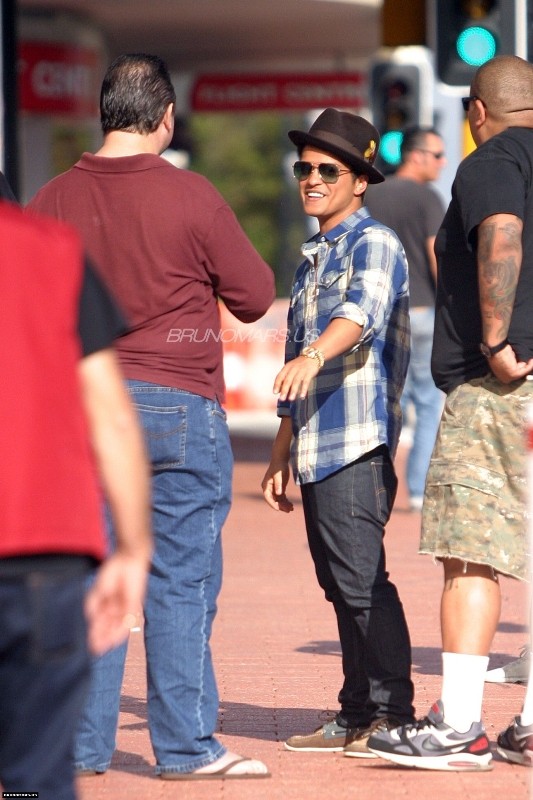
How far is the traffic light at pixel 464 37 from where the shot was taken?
8125 mm

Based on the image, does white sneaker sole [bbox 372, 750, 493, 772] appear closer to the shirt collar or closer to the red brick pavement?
the red brick pavement

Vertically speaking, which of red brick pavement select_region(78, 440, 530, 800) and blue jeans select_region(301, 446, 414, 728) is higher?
blue jeans select_region(301, 446, 414, 728)

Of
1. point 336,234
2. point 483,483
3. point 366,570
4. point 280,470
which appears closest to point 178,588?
point 366,570

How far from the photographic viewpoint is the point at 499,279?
4527 mm

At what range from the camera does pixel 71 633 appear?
268cm

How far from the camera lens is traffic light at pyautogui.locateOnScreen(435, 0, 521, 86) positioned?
812 centimetres

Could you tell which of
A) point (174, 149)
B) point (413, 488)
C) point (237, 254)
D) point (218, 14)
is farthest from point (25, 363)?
point (174, 149)

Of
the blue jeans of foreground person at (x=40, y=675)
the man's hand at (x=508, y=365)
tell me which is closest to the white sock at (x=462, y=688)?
the man's hand at (x=508, y=365)

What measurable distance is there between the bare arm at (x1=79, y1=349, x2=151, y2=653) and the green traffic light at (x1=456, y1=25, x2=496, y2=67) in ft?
18.8

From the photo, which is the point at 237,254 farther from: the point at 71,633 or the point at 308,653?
the point at 308,653

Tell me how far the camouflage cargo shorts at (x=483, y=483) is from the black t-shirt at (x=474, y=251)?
119mm

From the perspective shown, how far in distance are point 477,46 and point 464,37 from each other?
0.35 ft

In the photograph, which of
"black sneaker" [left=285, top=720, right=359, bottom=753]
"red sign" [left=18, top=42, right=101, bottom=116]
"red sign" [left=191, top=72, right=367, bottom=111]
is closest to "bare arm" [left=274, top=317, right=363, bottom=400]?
"black sneaker" [left=285, top=720, right=359, bottom=753]

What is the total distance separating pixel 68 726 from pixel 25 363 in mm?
642
